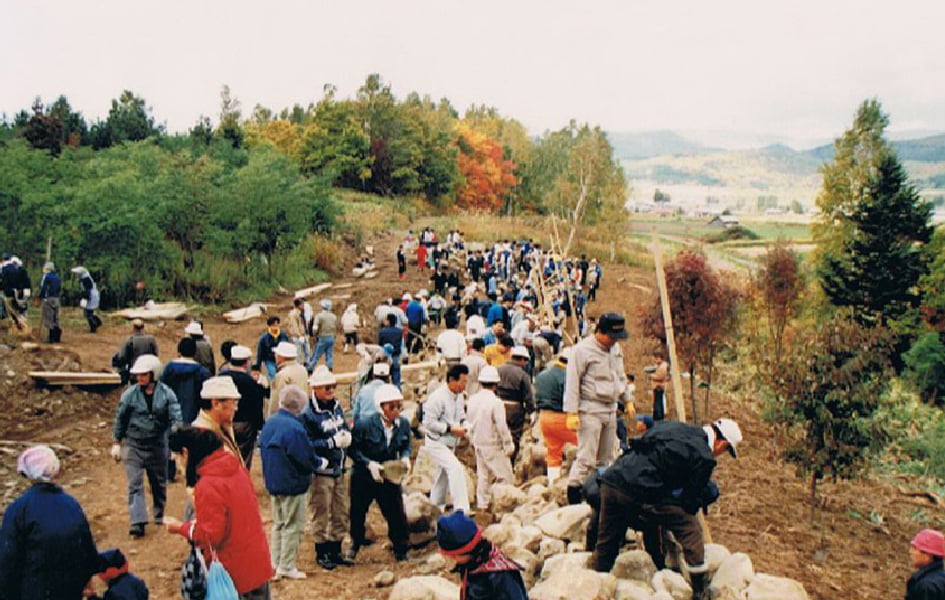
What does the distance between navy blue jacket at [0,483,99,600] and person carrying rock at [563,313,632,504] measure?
428cm

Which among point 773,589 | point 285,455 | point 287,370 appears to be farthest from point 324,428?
point 773,589

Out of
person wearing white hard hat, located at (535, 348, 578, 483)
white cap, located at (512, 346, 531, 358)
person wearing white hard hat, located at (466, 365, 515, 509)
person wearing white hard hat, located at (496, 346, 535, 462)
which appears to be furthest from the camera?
white cap, located at (512, 346, 531, 358)

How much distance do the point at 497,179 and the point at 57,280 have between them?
54.5 meters

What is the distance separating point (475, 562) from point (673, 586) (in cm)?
230

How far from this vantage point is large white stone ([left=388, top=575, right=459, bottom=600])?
5.60 m

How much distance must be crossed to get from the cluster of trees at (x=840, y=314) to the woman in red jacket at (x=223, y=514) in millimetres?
7740

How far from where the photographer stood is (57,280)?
579 inches

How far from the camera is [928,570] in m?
5.14

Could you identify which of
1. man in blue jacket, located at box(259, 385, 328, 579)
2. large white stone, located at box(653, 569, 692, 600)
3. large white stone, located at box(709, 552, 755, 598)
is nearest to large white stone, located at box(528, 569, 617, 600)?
large white stone, located at box(653, 569, 692, 600)

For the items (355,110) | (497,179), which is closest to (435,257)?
(355,110)

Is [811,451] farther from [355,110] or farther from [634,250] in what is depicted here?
[355,110]

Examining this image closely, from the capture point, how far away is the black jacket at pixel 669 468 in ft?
16.7

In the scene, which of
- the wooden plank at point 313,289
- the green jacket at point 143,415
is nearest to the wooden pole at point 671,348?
the green jacket at point 143,415

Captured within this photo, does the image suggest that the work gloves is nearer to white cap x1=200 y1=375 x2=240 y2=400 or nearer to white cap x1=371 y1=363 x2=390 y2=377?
white cap x1=371 y1=363 x2=390 y2=377
